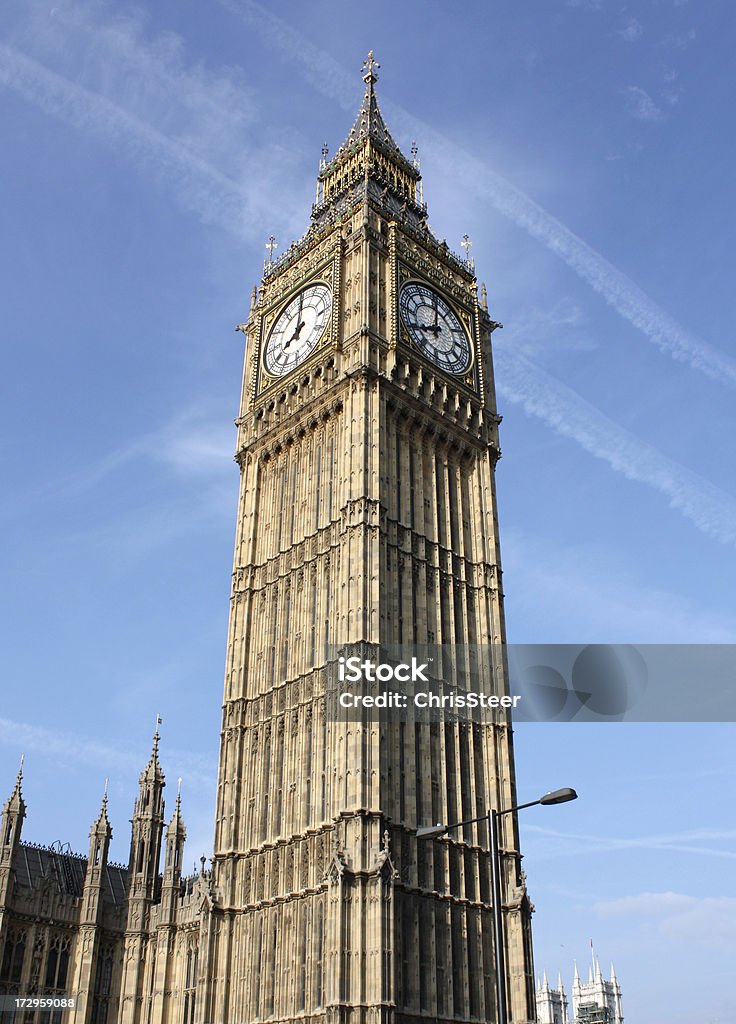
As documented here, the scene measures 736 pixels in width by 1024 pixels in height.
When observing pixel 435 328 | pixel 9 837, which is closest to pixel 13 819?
pixel 9 837

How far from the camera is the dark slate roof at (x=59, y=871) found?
56.5 metres

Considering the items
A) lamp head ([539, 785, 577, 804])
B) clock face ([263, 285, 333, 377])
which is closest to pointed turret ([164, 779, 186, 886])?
clock face ([263, 285, 333, 377])

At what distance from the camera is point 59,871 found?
194 feet

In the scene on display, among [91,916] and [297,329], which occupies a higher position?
[297,329]

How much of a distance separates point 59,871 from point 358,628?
84.7 feet

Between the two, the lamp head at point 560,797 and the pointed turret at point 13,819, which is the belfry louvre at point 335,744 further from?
the lamp head at point 560,797

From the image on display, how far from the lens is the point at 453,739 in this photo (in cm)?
5022

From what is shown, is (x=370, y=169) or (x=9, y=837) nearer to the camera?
(x=9, y=837)

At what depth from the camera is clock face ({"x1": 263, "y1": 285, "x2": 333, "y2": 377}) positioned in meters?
61.3

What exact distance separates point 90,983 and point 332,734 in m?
19.2

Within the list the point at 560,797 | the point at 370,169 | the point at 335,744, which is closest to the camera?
the point at 560,797

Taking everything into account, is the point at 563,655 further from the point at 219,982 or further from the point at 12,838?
the point at 12,838

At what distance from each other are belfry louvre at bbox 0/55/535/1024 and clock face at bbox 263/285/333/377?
179 mm

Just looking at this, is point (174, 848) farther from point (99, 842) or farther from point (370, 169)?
point (370, 169)
